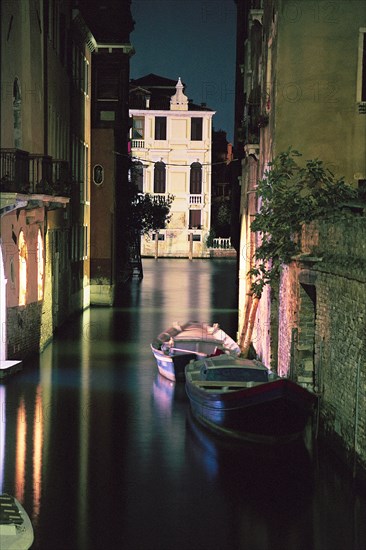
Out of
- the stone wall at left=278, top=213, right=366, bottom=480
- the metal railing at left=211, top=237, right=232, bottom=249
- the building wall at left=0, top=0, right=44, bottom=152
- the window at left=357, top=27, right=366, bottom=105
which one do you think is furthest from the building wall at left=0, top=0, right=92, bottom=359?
the metal railing at left=211, top=237, right=232, bottom=249

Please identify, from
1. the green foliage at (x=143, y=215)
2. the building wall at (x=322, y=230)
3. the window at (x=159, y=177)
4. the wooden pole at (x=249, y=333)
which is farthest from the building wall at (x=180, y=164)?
the building wall at (x=322, y=230)

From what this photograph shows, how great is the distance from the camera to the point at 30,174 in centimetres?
2627

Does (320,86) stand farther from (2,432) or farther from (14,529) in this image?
(14,529)

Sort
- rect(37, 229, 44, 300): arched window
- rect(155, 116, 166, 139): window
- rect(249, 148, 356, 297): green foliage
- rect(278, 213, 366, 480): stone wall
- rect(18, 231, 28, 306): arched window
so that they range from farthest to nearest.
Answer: rect(155, 116, 166, 139): window
rect(37, 229, 44, 300): arched window
rect(18, 231, 28, 306): arched window
rect(249, 148, 356, 297): green foliage
rect(278, 213, 366, 480): stone wall

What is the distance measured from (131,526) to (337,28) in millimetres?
12539

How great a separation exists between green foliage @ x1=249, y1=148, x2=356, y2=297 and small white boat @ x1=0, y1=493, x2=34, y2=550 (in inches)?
342

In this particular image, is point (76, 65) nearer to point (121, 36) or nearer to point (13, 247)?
point (121, 36)

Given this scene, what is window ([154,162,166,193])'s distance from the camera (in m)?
86.9

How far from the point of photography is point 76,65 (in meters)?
38.3

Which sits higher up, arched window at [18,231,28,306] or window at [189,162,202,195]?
window at [189,162,202,195]

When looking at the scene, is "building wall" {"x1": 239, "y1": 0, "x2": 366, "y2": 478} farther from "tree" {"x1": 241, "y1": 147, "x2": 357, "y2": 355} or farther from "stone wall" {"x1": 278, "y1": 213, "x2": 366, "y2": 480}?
"tree" {"x1": 241, "y1": 147, "x2": 357, "y2": 355}

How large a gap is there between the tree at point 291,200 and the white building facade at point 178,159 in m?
63.5

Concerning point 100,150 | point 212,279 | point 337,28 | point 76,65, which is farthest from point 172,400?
point 212,279

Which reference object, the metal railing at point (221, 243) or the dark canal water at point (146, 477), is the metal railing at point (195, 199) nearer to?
the metal railing at point (221, 243)
